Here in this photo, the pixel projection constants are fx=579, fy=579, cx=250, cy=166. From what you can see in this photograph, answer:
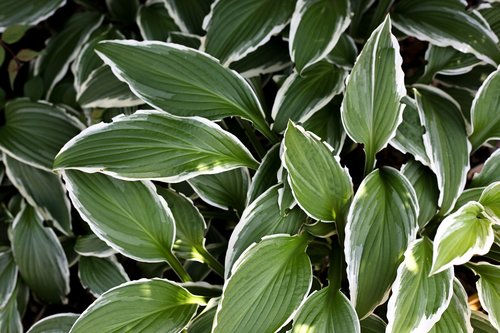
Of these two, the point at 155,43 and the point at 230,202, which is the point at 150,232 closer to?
the point at 230,202

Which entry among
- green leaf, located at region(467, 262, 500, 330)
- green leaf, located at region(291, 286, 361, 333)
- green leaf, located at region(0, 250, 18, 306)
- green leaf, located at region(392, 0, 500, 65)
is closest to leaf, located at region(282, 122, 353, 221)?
green leaf, located at region(291, 286, 361, 333)

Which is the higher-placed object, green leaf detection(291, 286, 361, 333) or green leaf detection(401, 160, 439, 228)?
green leaf detection(401, 160, 439, 228)

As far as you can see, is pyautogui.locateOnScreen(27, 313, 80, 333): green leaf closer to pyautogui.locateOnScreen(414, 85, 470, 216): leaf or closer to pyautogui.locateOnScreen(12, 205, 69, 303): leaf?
pyautogui.locateOnScreen(12, 205, 69, 303): leaf

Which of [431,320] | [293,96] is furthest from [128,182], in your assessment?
[431,320]

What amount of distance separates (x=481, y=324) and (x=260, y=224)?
0.39 m

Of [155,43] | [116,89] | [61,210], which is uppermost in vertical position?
[155,43]

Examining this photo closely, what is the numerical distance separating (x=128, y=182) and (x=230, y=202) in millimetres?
204

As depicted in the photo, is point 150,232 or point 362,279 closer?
Answer: point 362,279

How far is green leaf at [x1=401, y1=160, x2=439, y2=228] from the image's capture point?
0.93 meters

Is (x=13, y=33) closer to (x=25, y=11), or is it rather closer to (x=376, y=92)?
(x=25, y=11)

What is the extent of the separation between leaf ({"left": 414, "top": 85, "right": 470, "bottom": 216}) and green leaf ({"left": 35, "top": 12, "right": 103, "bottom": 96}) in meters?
0.72

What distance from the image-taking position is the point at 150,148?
88cm

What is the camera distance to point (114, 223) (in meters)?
0.92

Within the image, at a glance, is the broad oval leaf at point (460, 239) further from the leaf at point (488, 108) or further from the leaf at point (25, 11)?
the leaf at point (25, 11)
